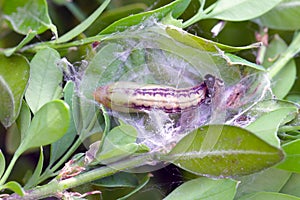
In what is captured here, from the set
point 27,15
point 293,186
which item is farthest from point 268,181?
point 27,15

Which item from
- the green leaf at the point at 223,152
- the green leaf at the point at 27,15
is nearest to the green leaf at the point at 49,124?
the green leaf at the point at 223,152

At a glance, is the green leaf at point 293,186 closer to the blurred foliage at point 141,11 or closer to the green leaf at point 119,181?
the blurred foliage at point 141,11

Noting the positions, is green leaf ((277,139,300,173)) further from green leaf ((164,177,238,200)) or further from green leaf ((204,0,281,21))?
green leaf ((204,0,281,21))

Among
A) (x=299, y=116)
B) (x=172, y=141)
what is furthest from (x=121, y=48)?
(x=299, y=116)

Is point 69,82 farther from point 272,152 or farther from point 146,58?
point 272,152

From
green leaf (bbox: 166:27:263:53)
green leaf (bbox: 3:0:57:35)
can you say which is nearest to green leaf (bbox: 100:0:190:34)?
green leaf (bbox: 166:27:263:53)
